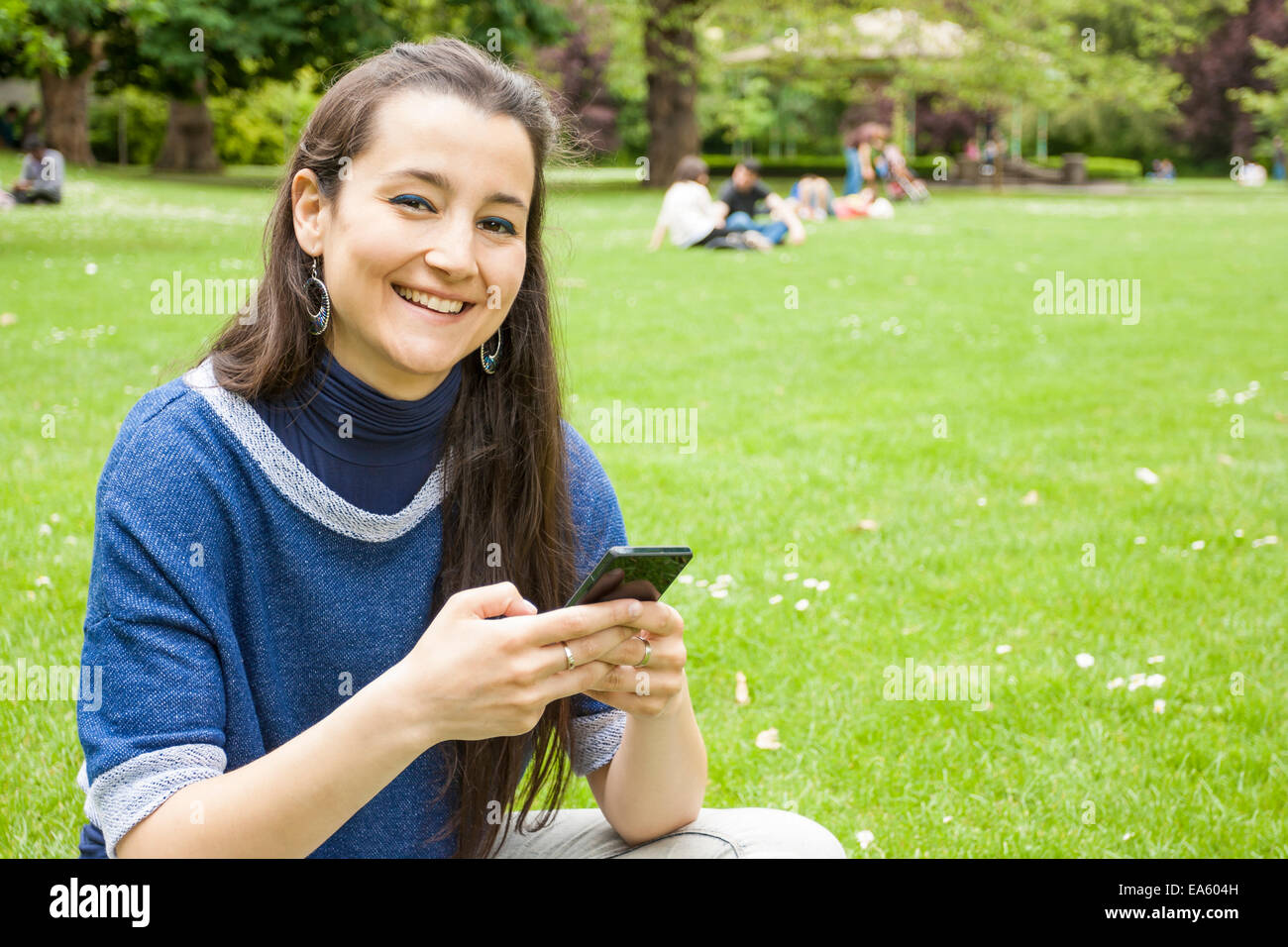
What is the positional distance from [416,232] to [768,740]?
226cm

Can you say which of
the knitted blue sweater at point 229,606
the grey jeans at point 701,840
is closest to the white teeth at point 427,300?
the knitted blue sweater at point 229,606

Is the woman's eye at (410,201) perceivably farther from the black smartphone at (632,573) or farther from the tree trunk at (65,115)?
the tree trunk at (65,115)

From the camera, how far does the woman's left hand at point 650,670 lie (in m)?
1.72

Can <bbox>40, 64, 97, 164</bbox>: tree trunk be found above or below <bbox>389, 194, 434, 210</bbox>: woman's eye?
above

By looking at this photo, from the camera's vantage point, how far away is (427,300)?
1.89 m

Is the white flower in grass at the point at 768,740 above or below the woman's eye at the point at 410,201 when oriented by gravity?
below

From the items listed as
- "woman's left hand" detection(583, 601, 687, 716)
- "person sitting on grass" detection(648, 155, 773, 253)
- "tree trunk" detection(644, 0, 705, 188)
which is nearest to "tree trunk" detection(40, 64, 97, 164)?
"tree trunk" detection(644, 0, 705, 188)

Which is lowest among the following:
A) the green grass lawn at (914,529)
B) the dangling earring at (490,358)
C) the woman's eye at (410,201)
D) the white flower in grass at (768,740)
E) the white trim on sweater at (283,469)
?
the white flower in grass at (768,740)

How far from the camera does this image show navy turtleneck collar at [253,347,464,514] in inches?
73.4

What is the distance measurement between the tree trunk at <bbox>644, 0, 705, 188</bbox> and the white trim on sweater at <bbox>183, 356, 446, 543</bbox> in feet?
90.2

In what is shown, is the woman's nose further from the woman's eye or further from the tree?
the tree

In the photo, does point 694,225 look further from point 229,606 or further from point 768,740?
point 229,606

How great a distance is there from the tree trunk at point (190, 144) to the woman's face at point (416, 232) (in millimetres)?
34646
